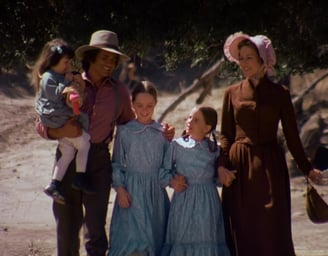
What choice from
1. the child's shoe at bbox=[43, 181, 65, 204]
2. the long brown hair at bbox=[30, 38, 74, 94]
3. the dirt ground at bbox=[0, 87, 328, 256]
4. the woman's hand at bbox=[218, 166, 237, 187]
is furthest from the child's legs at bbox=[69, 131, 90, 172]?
the dirt ground at bbox=[0, 87, 328, 256]

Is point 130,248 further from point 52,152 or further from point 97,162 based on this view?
point 52,152

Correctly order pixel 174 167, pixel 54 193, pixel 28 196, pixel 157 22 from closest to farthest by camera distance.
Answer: pixel 54 193 < pixel 174 167 < pixel 157 22 < pixel 28 196

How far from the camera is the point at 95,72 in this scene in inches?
212

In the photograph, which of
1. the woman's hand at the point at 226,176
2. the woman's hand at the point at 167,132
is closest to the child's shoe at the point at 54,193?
the woman's hand at the point at 167,132

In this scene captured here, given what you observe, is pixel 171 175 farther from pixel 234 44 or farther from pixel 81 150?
pixel 234 44

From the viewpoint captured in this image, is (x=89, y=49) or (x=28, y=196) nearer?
(x=89, y=49)

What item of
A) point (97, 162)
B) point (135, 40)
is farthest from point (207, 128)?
point (135, 40)

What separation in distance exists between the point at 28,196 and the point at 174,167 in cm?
791

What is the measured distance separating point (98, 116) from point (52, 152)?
11365 millimetres

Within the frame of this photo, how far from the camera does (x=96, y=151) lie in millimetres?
5320

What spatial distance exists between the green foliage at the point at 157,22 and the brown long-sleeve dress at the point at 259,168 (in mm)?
1006

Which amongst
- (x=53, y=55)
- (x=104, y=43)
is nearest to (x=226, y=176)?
(x=104, y=43)

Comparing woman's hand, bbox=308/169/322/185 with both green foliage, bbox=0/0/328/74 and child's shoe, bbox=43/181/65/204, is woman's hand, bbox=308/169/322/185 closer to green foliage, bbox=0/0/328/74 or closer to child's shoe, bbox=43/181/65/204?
green foliage, bbox=0/0/328/74

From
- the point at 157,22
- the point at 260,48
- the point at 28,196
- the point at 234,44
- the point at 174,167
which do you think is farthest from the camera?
the point at 28,196
